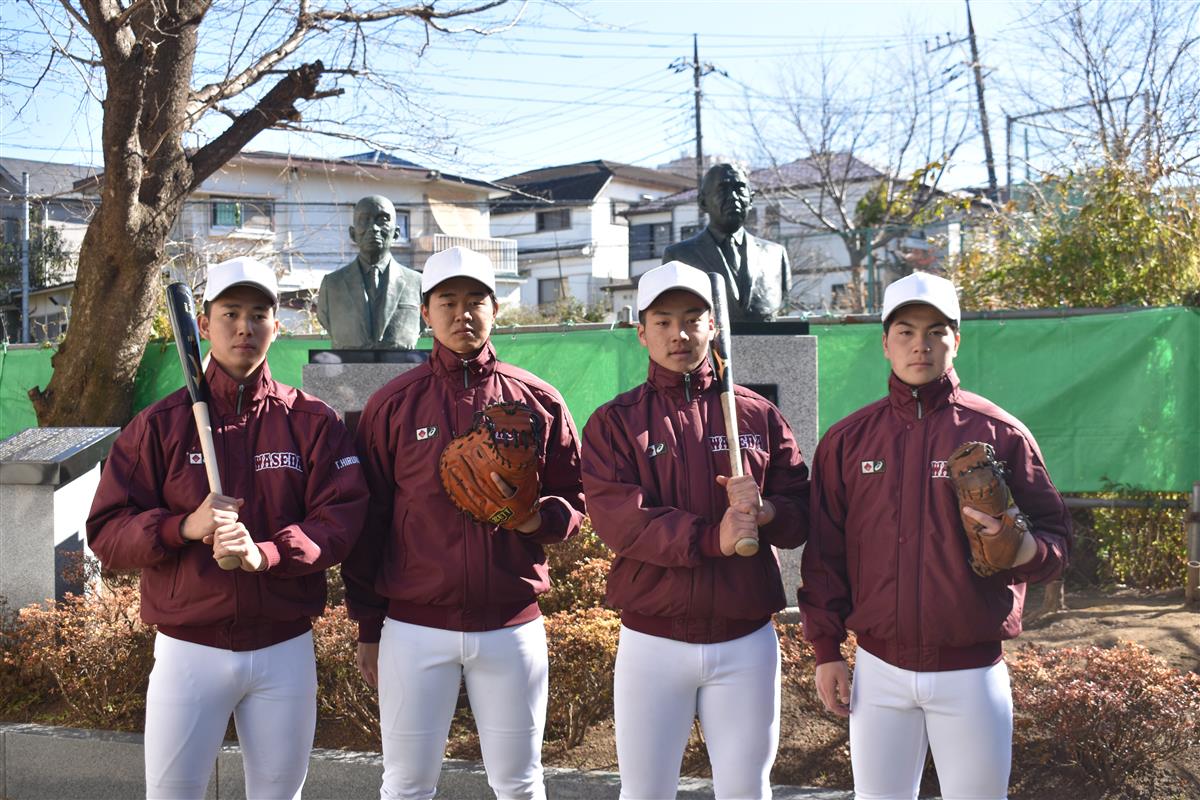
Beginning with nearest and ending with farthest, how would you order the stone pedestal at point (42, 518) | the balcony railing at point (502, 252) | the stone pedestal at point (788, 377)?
the stone pedestal at point (42, 518), the stone pedestal at point (788, 377), the balcony railing at point (502, 252)

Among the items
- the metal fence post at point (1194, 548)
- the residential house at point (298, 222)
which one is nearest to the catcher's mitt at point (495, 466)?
the metal fence post at point (1194, 548)

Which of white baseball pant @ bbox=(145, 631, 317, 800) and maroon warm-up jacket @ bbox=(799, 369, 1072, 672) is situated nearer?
maroon warm-up jacket @ bbox=(799, 369, 1072, 672)

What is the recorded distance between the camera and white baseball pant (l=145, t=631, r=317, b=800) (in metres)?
3.11

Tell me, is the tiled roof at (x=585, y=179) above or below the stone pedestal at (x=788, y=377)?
above

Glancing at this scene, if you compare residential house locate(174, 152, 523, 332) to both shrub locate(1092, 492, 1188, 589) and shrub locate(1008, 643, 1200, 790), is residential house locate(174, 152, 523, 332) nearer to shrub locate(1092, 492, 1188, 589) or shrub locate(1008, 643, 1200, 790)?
shrub locate(1092, 492, 1188, 589)

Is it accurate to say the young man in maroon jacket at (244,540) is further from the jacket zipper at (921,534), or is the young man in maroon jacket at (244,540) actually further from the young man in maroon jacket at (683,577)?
the jacket zipper at (921,534)

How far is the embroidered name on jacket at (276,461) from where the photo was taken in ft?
10.7

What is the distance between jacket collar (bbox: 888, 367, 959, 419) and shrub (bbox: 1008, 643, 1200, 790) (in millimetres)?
1669

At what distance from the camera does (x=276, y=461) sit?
129 inches

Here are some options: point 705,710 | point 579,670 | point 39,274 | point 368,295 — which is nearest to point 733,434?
point 705,710

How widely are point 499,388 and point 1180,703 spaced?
2.74m

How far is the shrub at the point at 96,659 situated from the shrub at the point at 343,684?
86cm

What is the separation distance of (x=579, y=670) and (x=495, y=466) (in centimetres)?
180

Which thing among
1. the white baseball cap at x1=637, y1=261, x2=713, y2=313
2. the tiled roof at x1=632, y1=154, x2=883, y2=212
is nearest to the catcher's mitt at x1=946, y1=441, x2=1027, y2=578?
the white baseball cap at x1=637, y1=261, x2=713, y2=313
